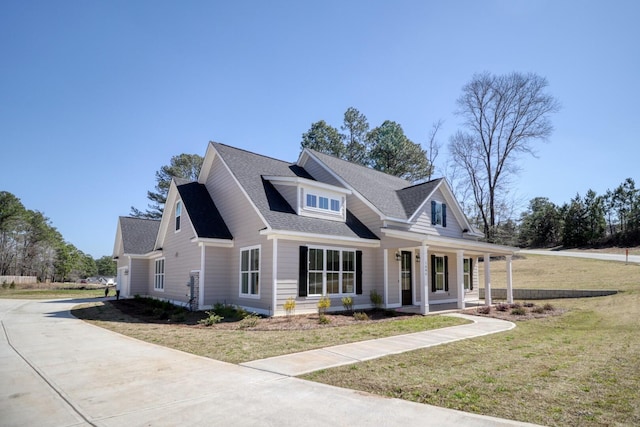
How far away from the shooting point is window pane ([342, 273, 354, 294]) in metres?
15.2

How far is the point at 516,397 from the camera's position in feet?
16.3

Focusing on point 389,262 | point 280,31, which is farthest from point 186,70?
point 389,262

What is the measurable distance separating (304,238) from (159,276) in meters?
12.5

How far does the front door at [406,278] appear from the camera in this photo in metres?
17.2

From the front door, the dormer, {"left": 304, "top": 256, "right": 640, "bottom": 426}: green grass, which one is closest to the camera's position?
{"left": 304, "top": 256, "right": 640, "bottom": 426}: green grass

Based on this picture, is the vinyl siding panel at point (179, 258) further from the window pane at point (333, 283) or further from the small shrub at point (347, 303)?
the small shrub at point (347, 303)

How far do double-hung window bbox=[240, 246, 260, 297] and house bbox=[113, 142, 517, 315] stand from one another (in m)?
0.04

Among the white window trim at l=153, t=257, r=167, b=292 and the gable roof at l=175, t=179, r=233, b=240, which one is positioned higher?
the gable roof at l=175, t=179, r=233, b=240

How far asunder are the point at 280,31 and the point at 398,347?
11.8m

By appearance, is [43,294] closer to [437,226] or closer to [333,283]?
[333,283]

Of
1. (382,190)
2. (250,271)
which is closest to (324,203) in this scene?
(250,271)

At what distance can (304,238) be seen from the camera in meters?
13.9

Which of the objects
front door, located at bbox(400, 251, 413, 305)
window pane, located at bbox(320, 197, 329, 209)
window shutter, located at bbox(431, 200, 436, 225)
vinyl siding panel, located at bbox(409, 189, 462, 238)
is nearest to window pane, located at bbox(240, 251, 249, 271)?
window pane, located at bbox(320, 197, 329, 209)

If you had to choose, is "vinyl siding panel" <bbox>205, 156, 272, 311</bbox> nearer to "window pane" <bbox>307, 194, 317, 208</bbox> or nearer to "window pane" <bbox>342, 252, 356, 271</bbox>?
"window pane" <bbox>307, 194, 317, 208</bbox>
